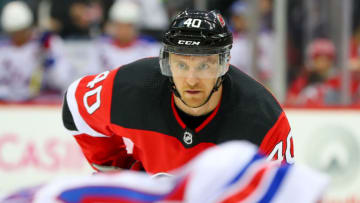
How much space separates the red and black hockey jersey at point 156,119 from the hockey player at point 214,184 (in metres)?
1.13

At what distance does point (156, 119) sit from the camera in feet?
8.21

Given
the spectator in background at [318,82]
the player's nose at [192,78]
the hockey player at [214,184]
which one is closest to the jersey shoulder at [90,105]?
the player's nose at [192,78]

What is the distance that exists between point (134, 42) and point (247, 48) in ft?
3.39

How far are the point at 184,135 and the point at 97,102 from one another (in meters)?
0.39

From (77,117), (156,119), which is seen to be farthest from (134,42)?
(156,119)

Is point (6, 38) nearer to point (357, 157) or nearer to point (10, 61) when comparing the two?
point (10, 61)

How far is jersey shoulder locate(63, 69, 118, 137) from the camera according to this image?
2.62 m

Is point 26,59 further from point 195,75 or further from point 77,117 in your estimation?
point 195,75

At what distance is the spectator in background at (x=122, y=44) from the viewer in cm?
580

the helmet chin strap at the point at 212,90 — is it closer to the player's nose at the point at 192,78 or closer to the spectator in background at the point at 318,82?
the player's nose at the point at 192,78

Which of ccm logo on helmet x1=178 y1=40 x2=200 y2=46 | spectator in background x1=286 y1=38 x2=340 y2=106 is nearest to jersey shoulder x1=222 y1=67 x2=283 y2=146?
ccm logo on helmet x1=178 y1=40 x2=200 y2=46

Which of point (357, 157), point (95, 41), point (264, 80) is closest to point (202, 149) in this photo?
point (357, 157)

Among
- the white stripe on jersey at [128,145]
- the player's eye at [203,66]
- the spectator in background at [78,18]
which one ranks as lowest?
the spectator in background at [78,18]

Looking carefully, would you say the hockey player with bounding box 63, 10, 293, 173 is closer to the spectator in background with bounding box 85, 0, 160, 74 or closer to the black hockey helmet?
the black hockey helmet
